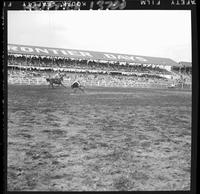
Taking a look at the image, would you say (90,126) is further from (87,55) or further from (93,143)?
(87,55)

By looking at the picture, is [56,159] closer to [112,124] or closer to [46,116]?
[46,116]

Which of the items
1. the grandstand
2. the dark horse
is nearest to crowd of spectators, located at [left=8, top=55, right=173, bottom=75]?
the grandstand

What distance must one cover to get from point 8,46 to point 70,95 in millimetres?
992

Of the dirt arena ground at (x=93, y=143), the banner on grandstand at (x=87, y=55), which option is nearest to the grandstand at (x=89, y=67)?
the banner on grandstand at (x=87, y=55)

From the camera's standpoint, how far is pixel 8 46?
91.1 inches

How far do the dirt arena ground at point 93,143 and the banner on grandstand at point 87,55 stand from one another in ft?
1.67

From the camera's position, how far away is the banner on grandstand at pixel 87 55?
2612mm

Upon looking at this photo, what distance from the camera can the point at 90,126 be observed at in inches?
103

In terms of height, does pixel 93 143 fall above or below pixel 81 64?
below

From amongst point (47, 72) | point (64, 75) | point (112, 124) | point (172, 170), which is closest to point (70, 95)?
point (64, 75)

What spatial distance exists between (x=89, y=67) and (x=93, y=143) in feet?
4.02

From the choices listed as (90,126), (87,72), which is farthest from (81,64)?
(90,126)

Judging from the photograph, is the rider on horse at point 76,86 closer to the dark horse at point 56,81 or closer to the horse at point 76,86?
the horse at point 76,86

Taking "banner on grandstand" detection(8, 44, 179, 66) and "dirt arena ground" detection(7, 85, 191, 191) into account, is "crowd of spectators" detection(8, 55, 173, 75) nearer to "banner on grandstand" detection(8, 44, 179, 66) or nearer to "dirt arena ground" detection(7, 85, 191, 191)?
"banner on grandstand" detection(8, 44, 179, 66)
